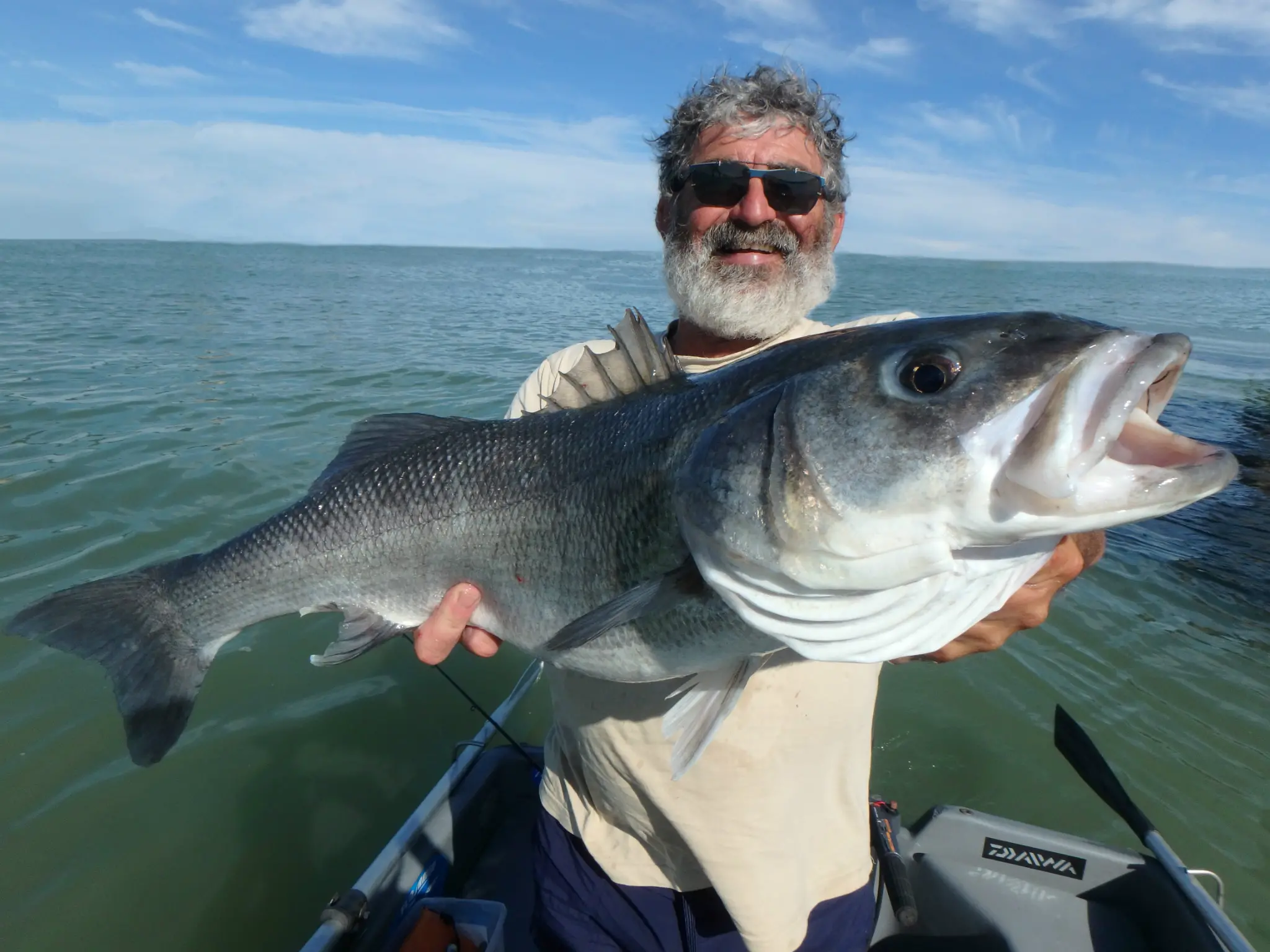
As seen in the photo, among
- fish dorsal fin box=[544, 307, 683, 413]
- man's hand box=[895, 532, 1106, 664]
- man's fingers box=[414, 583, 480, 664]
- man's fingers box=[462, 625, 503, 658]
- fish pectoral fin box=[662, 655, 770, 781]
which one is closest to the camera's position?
man's hand box=[895, 532, 1106, 664]

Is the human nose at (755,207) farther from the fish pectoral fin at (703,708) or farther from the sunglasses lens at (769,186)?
the fish pectoral fin at (703,708)

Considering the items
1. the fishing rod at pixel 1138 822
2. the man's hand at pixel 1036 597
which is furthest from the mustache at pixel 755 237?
the fishing rod at pixel 1138 822

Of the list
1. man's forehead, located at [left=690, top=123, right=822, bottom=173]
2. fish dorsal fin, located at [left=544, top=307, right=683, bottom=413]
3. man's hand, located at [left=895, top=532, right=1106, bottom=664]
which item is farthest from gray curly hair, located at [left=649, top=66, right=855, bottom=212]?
man's hand, located at [left=895, top=532, right=1106, bottom=664]

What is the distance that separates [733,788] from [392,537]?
4.59 ft

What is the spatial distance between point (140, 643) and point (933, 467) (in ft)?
9.87

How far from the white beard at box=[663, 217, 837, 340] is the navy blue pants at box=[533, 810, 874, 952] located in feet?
6.88

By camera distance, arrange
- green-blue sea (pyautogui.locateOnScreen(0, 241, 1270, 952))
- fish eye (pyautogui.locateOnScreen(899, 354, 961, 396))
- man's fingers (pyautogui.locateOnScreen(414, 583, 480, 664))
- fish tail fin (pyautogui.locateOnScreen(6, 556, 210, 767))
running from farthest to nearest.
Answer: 1. green-blue sea (pyautogui.locateOnScreen(0, 241, 1270, 952))
2. fish tail fin (pyautogui.locateOnScreen(6, 556, 210, 767))
3. man's fingers (pyautogui.locateOnScreen(414, 583, 480, 664))
4. fish eye (pyautogui.locateOnScreen(899, 354, 961, 396))

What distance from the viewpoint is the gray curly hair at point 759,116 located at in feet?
10.3

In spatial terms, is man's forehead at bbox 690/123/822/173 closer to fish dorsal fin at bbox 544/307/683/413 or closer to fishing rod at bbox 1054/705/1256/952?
fish dorsal fin at bbox 544/307/683/413

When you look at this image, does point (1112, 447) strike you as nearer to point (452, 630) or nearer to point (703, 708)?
point (703, 708)

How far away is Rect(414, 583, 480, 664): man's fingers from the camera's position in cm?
238

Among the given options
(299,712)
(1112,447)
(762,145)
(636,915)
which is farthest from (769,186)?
(299,712)

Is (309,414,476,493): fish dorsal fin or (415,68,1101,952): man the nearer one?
(415,68,1101,952): man

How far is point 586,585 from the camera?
2.09 m
